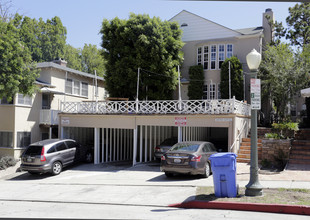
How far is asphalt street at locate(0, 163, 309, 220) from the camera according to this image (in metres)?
7.41

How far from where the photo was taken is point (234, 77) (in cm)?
2303

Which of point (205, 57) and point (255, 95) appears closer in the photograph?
point (255, 95)

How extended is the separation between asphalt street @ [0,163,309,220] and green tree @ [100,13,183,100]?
30.4 feet

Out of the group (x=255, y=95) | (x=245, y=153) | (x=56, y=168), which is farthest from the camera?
(x=245, y=153)

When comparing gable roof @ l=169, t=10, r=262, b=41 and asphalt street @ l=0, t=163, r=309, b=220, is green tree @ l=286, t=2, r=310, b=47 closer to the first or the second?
gable roof @ l=169, t=10, r=262, b=41

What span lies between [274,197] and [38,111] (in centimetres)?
1731

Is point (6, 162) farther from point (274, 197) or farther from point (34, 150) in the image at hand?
point (274, 197)

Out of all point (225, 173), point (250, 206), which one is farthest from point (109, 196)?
point (250, 206)

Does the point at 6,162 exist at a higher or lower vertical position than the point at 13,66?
lower

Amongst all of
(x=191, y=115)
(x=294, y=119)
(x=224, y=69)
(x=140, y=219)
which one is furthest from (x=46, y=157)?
(x=294, y=119)

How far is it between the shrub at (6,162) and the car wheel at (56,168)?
456 cm

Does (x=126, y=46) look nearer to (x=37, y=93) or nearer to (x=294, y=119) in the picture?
(x=37, y=93)

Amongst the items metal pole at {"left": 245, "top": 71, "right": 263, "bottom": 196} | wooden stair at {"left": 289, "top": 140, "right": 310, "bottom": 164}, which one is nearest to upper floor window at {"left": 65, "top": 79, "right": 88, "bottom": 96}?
wooden stair at {"left": 289, "top": 140, "right": 310, "bottom": 164}

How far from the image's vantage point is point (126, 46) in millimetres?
22875
